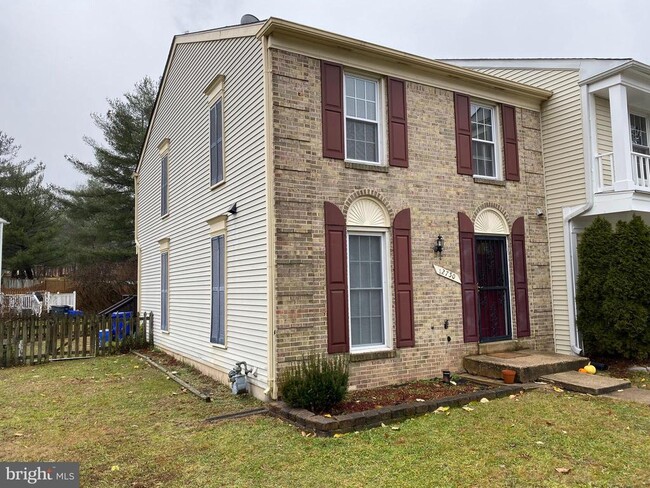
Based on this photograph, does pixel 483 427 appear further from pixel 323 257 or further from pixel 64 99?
pixel 64 99

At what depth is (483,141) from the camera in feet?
32.2

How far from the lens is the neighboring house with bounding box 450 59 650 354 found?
9.41 meters

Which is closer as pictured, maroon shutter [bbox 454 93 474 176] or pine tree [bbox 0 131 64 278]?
maroon shutter [bbox 454 93 474 176]

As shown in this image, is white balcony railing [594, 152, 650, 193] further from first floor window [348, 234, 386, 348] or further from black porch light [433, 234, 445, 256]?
first floor window [348, 234, 386, 348]

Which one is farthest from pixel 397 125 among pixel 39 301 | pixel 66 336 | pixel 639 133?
pixel 39 301

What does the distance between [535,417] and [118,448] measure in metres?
5.02

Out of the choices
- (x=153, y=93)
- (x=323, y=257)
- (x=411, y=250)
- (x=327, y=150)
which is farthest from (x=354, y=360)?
(x=153, y=93)

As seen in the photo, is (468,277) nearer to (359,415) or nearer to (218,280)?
(359,415)

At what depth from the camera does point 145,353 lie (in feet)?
42.2

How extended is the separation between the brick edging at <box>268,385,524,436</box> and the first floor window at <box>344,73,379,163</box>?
412 centimetres

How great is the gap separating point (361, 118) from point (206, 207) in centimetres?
382

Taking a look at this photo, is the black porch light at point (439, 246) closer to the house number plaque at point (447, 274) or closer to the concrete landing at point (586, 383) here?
the house number plaque at point (447, 274)

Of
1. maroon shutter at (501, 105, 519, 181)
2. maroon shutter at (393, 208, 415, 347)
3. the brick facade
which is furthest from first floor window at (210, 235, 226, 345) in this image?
maroon shutter at (501, 105, 519, 181)

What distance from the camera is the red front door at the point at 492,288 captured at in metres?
9.35
